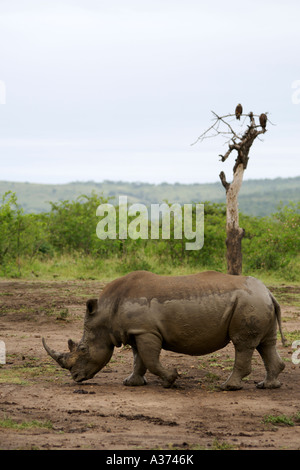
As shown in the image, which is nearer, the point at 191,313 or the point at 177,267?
the point at 191,313

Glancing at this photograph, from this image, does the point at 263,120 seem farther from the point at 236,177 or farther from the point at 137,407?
the point at 137,407

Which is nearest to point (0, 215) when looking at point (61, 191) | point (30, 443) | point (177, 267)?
point (177, 267)

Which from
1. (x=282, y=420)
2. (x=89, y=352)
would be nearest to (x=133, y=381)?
(x=89, y=352)

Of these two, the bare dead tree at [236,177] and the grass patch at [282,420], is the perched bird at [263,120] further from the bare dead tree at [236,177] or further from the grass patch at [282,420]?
the grass patch at [282,420]

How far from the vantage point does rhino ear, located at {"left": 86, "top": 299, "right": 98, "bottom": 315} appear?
28.2 feet

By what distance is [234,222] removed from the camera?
16812mm

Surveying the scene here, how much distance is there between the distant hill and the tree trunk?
71600mm

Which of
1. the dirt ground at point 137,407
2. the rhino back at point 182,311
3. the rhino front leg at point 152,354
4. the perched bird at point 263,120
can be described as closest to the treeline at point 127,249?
the perched bird at point 263,120

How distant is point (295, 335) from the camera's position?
38.6ft

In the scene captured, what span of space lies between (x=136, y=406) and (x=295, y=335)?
16.3 feet

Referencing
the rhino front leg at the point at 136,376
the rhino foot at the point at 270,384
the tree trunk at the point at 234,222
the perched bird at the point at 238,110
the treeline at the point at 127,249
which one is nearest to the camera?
the rhino foot at the point at 270,384

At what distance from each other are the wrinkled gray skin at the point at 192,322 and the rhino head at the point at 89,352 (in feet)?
0.04

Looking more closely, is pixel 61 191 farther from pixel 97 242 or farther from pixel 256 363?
pixel 256 363

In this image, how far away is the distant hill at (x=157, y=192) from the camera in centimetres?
Answer: 9925
